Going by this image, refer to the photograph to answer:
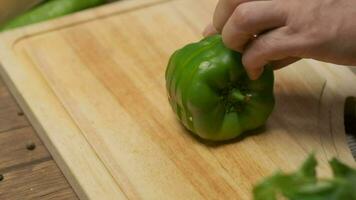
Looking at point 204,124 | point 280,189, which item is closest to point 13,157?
point 204,124

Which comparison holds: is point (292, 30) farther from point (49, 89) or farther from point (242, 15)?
point (49, 89)

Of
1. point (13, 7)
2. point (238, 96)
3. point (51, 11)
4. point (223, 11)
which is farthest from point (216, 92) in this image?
point (13, 7)

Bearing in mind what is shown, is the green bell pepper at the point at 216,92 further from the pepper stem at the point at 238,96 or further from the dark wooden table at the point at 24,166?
the dark wooden table at the point at 24,166

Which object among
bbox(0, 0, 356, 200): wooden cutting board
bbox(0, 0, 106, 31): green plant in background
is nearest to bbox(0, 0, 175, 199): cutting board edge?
bbox(0, 0, 356, 200): wooden cutting board

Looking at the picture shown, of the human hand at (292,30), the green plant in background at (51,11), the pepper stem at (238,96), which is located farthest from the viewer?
the green plant in background at (51,11)

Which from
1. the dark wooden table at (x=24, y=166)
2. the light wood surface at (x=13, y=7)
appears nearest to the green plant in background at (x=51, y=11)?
the light wood surface at (x=13, y=7)

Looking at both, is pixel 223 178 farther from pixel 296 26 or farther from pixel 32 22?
pixel 32 22

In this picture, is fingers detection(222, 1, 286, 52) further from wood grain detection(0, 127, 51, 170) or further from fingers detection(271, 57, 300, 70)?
wood grain detection(0, 127, 51, 170)
